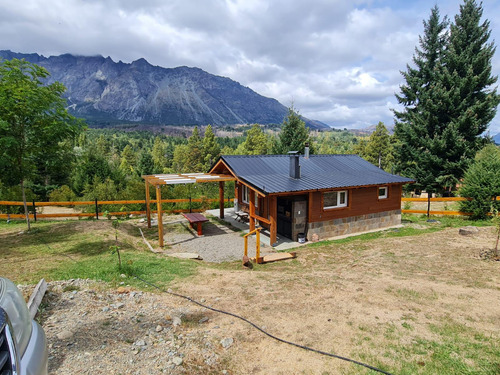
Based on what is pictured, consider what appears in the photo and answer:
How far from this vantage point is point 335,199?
13469 millimetres

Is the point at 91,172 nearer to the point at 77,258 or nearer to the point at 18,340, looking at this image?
the point at 77,258

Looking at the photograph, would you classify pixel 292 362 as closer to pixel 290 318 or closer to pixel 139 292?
pixel 290 318

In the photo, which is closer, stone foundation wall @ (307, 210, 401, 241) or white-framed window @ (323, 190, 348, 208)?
stone foundation wall @ (307, 210, 401, 241)

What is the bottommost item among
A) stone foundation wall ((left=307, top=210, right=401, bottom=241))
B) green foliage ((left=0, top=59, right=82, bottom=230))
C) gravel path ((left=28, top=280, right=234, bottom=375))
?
stone foundation wall ((left=307, top=210, right=401, bottom=241))

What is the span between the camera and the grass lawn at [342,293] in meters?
4.17

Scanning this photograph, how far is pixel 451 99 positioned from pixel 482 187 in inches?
411

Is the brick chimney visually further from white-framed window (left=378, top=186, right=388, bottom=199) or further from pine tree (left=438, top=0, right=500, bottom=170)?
pine tree (left=438, top=0, right=500, bottom=170)

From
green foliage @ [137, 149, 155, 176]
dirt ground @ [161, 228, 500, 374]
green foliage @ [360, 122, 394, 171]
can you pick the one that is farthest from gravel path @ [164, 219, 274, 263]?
green foliage @ [360, 122, 394, 171]

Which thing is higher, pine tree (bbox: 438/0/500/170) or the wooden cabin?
pine tree (bbox: 438/0/500/170)

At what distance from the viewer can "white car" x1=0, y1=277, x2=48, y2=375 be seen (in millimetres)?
1914

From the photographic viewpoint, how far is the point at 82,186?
28.5 meters

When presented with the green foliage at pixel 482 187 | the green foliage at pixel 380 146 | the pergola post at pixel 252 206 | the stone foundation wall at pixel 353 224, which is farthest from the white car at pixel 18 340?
the green foliage at pixel 380 146

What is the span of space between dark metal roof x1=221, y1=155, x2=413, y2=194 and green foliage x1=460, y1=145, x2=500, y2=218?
429cm

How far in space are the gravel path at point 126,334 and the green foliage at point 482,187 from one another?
1702 centimetres
